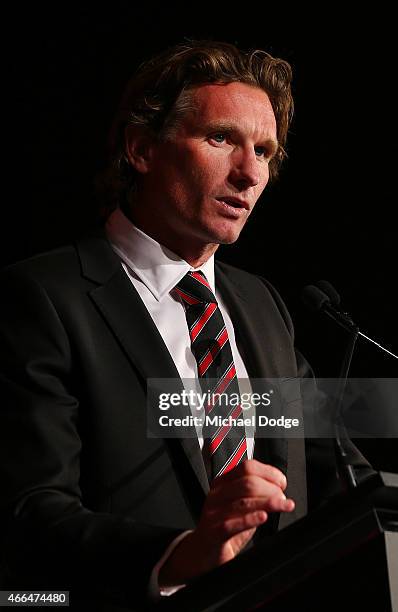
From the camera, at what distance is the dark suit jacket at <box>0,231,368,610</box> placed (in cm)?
157

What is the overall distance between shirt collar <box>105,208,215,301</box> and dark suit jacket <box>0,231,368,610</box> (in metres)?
0.07

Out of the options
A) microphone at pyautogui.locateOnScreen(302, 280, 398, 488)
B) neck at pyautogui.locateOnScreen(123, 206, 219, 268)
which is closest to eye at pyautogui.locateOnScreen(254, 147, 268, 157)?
neck at pyautogui.locateOnScreen(123, 206, 219, 268)

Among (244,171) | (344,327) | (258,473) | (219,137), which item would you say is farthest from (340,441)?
(219,137)

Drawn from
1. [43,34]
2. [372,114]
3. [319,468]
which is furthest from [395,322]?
[43,34]

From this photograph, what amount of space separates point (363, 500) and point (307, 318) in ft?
6.23

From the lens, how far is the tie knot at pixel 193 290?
6.84 ft

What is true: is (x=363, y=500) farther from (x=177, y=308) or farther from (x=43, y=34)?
(x=43, y=34)

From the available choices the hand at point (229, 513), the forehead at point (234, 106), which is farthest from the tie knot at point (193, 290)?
the hand at point (229, 513)

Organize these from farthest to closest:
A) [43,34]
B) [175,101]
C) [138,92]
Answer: [43,34]
[138,92]
[175,101]

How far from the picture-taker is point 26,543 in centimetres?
159

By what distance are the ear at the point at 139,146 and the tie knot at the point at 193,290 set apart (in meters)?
0.34

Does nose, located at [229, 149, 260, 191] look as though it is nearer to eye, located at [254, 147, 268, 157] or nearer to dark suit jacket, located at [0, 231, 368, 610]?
eye, located at [254, 147, 268, 157]

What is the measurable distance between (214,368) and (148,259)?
0.32 meters

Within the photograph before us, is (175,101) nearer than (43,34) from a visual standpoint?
Yes
